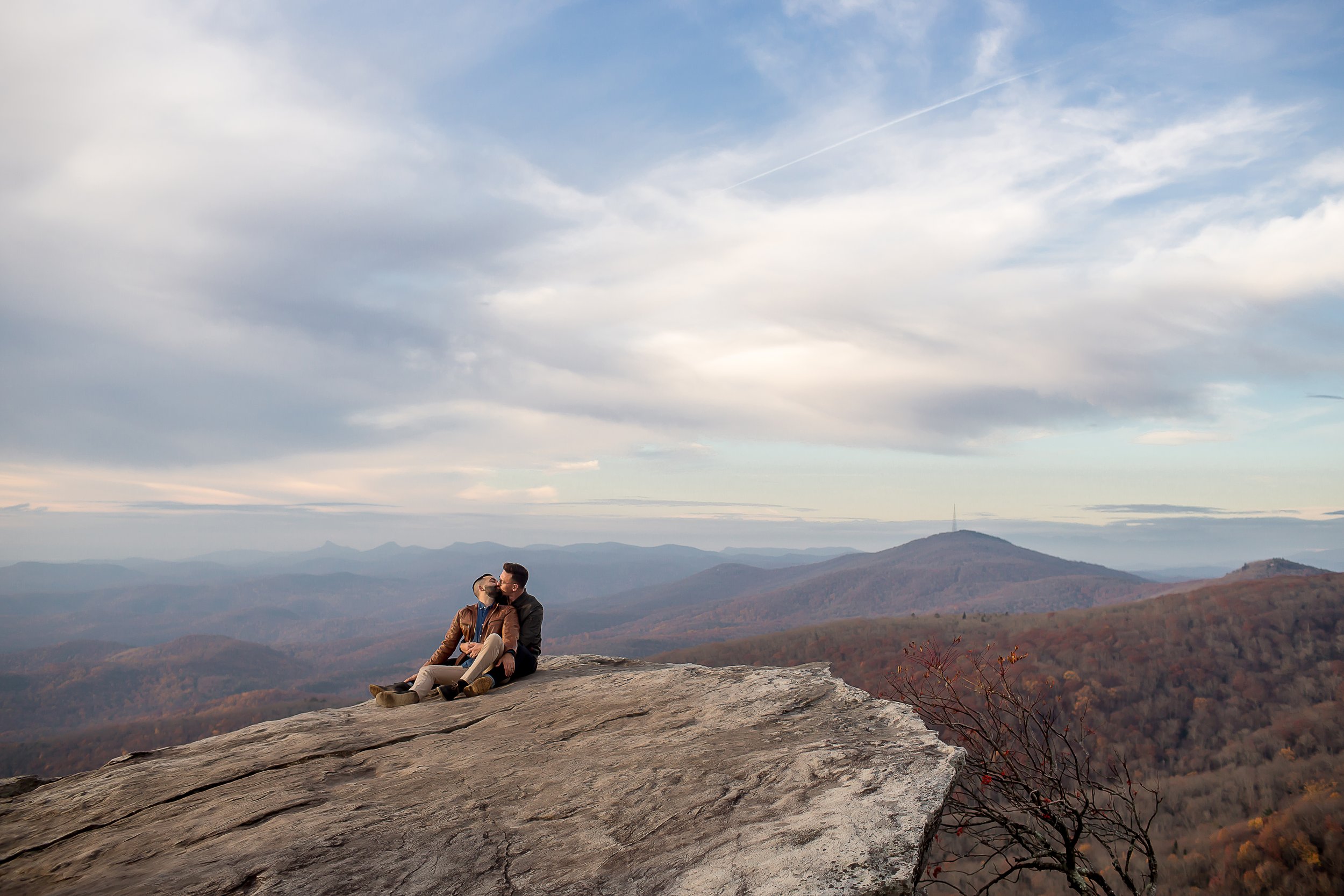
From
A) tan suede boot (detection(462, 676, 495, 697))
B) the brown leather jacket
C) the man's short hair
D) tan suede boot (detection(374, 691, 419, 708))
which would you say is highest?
the man's short hair

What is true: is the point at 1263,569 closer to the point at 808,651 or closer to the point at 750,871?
the point at 808,651

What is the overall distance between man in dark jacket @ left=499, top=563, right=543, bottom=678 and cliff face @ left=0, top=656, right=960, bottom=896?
1808 mm

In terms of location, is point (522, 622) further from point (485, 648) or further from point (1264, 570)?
point (1264, 570)

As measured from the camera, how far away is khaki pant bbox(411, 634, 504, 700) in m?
11.4

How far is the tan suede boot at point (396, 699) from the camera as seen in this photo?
11115mm

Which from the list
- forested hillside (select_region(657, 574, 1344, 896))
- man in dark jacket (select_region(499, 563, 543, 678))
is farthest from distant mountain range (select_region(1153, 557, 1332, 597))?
man in dark jacket (select_region(499, 563, 543, 678))

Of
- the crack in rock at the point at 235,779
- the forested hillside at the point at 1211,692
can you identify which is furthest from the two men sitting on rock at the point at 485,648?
the forested hillside at the point at 1211,692

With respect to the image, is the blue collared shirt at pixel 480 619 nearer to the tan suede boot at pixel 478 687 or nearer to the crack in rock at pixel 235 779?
the tan suede boot at pixel 478 687

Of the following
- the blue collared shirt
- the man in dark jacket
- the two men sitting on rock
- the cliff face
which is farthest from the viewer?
the blue collared shirt

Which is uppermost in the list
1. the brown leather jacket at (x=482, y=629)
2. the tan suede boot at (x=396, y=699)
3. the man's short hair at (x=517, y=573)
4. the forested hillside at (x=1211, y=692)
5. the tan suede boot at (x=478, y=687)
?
the man's short hair at (x=517, y=573)

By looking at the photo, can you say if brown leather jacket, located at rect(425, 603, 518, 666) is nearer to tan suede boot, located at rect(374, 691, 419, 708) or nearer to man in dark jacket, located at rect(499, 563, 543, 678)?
man in dark jacket, located at rect(499, 563, 543, 678)

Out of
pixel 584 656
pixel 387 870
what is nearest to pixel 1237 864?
pixel 584 656

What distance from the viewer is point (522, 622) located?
481 inches

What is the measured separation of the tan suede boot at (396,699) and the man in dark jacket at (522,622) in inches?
62.6
